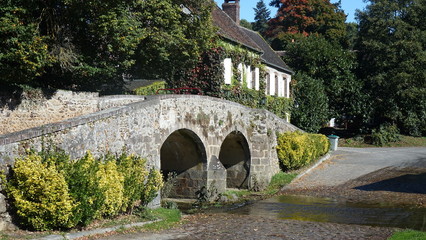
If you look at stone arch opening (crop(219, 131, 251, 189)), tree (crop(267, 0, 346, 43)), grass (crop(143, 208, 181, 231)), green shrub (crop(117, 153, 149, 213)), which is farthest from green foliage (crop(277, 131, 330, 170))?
tree (crop(267, 0, 346, 43))

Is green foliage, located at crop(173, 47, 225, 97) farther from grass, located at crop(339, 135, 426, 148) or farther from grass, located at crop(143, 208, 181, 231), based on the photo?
grass, located at crop(339, 135, 426, 148)

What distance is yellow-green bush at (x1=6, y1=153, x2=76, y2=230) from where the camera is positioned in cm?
903

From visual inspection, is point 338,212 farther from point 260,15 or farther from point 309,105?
point 260,15

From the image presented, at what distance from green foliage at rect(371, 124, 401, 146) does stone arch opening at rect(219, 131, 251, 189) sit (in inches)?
646

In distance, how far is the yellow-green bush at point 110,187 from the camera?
10477 millimetres

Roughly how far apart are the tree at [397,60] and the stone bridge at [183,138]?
13.0m

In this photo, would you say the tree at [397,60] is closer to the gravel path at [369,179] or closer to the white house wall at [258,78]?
the white house wall at [258,78]

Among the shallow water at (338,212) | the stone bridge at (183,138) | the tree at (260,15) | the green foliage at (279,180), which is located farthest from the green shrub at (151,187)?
the tree at (260,15)

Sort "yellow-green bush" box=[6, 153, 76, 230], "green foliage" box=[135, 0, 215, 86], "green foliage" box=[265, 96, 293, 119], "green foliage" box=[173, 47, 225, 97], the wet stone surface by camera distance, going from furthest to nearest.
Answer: "green foliage" box=[265, 96, 293, 119] → "green foliage" box=[173, 47, 225, 97] → "green foliage" box=[135, 0, 215, 86] → the wet stone surface → "yellow-green bush" box=[6, 153, 76, 230]

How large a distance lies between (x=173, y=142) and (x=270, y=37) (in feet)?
151

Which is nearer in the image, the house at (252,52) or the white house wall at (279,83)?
the house at (252,52)

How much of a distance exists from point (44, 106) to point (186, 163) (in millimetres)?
5819

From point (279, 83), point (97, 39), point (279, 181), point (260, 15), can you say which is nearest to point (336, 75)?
point (279, 83)

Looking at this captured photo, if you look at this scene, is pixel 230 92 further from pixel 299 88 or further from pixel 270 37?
pixel 270 37
